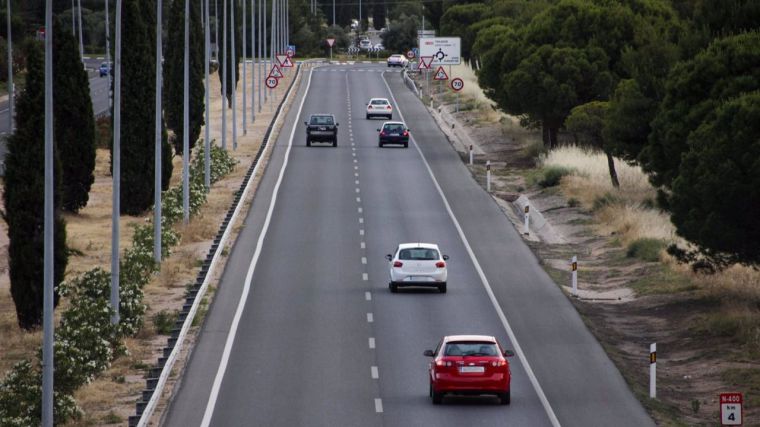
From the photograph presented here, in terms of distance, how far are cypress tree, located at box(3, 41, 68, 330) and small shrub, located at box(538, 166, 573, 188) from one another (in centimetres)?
3211

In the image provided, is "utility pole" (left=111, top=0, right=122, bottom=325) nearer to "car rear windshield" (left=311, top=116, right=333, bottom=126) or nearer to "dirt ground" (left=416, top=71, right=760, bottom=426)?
"dirt ground" (left=416, top=71, right=760, bottom=426)

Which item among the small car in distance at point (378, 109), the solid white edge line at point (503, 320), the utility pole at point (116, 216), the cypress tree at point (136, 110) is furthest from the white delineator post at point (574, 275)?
the small car in distance at point (378, 109)

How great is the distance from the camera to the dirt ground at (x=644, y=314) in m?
29.5

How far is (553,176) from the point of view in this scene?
64812 millimetres

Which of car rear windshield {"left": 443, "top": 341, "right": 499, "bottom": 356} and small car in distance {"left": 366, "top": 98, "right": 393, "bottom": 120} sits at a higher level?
small car in distance {"left": 366, "top": 98, "right": 393, "bottom": 120}

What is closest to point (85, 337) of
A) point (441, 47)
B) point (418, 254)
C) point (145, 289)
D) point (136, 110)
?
point (145, 289)

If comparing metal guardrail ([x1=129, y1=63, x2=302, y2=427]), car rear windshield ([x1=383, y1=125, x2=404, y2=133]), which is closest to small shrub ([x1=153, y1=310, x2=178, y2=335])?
metal guardrail ([x1=129, y1=63, x2=302, y2=427])

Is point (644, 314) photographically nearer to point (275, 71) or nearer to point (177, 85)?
point (177, 85)

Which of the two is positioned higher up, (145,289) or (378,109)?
(378,109)

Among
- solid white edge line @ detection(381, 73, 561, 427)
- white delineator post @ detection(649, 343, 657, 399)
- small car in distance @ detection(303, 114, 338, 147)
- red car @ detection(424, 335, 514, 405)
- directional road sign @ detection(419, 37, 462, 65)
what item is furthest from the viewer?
directional road sign @ detection(419, 37, 462, 65)

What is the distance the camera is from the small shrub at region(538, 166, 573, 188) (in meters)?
64.7

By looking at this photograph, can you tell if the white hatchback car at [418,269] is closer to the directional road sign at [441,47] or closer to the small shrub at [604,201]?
the small shrub at [604,201]

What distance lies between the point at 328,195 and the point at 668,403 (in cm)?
3350

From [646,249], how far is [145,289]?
16.3 metres
